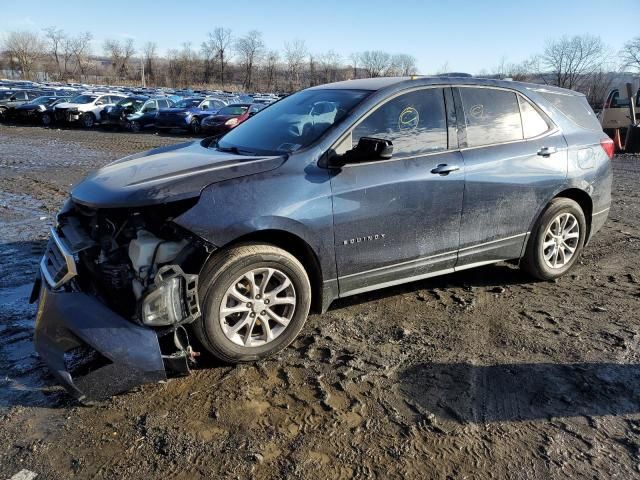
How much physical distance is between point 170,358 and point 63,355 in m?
0.58

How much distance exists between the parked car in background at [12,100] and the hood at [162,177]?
2684cm

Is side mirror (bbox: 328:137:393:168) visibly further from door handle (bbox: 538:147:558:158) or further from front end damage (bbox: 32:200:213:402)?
door handle (bbox: 538:147:558:158)

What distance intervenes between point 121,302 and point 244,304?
0.75 meters

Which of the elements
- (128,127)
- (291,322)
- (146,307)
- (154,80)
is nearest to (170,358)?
(146,307)

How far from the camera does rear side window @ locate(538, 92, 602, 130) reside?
4.98 m

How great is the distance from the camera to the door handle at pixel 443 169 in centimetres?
404

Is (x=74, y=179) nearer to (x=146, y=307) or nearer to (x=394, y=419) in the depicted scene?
(x=146, y=307)

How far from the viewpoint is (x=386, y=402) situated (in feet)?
10.1

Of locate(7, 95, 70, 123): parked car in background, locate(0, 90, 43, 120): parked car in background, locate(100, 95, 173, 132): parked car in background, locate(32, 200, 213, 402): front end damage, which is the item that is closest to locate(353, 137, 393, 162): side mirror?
locate(32, 200, 213, 402): front end damage

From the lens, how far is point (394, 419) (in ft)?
9.58

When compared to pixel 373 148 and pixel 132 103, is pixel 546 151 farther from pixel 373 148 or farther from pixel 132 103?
pixel 132 103

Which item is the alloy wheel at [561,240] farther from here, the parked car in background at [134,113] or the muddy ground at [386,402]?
the parked car in background at [134,113]

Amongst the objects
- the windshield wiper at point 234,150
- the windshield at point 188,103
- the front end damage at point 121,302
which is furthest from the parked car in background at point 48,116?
the front end damage at point 121,302

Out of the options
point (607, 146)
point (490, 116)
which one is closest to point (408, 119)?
point (490, 116)
